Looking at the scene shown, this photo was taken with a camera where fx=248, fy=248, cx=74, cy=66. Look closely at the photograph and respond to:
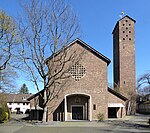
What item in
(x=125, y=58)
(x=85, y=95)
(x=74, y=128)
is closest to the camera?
(x=74, y=128)

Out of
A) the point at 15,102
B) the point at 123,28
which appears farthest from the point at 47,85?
the point at 15,102

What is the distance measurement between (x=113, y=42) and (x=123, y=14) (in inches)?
338

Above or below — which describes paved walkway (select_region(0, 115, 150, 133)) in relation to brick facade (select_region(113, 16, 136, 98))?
below

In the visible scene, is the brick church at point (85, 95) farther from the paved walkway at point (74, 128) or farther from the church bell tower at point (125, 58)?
the church bell tower at point (125, 58)

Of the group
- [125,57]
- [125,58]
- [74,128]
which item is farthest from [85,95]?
[125,57]

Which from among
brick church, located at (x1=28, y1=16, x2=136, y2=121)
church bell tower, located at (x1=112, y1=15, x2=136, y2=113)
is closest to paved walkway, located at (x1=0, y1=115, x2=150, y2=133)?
brick church, located at (x1=28, y1=16, x2=136, y2=121)

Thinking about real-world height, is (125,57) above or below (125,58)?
above

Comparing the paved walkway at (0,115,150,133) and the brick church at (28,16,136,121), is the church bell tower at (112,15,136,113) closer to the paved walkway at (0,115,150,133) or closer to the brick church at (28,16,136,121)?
the brick church at (28,16,136,121)

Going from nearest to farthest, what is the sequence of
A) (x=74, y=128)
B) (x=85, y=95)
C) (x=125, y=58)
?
(x=74, y=128) → (x=85, y=95) → (x=125, y=58)

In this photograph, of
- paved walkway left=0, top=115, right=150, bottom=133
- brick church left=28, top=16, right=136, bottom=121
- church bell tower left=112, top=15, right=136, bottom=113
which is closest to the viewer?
paved walkway left=0, top=115, right=150, bottom=133

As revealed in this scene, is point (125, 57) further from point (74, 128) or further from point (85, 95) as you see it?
point (74, 128)

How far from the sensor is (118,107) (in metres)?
41.5

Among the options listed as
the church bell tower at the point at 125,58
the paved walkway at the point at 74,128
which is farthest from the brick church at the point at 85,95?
the church bell tower at the point at 125,58

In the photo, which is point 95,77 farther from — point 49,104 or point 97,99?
point 49,104
